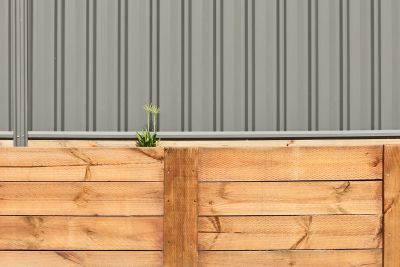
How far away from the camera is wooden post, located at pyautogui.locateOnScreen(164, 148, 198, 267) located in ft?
10.3

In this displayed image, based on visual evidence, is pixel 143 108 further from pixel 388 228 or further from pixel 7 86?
pixel 388 228

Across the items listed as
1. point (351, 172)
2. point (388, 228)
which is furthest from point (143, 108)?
point (388, 228)

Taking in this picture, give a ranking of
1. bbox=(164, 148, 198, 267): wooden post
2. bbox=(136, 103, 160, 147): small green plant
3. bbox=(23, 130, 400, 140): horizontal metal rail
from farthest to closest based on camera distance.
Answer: bbox=(23, 130, 400, 140): horizontal metal rail → bbox=(136, 103, 160, 147): small green plant → bbox=(164, 148, 198, 267): wooden post

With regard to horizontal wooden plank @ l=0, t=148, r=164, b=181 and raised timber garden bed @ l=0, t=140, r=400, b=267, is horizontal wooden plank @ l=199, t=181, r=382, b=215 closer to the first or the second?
raised timber garden bed @ l=0, t=140, r=400, b=267

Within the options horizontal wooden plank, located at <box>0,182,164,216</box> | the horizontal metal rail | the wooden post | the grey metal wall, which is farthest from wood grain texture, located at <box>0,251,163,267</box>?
the grey metal wall

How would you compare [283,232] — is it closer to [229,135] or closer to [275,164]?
[275,164]

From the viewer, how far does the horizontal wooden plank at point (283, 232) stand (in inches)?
125

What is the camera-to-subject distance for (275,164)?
320 cm

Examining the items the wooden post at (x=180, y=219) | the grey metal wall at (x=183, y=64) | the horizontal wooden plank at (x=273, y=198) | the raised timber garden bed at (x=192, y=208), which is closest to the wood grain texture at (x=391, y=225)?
the raised timber garden bed at (x=192, y=208)

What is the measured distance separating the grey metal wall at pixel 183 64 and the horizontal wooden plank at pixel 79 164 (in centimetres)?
161

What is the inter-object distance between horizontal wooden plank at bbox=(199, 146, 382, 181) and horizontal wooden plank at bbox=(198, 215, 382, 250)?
0.93ft

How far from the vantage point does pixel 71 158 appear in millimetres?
3180

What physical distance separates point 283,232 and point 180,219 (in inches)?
28.3

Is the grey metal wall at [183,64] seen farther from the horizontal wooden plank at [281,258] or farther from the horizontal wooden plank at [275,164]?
the horizontal wooden plank at [281,258]
